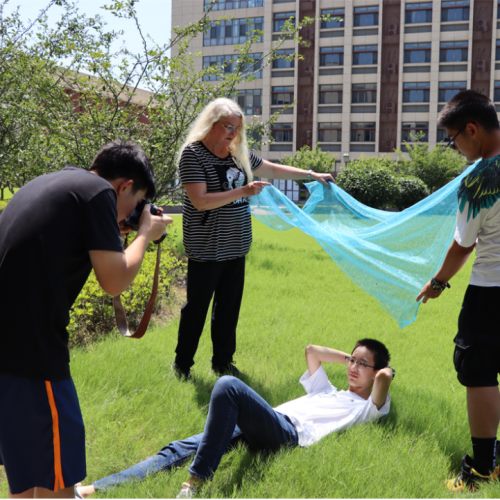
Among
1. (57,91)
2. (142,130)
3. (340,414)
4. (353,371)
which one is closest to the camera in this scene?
(340,414)

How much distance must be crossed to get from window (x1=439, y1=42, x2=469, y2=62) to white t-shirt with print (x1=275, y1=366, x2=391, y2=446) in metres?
55.3

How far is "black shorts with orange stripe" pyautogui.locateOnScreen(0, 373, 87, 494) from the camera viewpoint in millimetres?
1733

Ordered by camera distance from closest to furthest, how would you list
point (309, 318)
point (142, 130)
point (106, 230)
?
point (106, 230), point (309, 318), point (142, 130)

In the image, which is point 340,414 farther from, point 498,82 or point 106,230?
point 498,82

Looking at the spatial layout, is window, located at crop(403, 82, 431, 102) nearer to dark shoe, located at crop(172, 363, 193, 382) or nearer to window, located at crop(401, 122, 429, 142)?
window, located at crop(401, 122, 429, 142)

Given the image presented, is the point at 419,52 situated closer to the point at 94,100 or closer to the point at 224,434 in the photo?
the point at 94,100

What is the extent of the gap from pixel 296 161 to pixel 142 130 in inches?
1563

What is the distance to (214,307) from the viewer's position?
4145mm

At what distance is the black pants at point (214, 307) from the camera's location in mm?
3912

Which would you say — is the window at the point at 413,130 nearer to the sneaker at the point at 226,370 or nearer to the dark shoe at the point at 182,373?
the sneaker at the point at 226,370

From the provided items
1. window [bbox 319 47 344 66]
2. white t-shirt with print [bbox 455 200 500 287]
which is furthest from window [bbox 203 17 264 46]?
white t-shirt with print [bbox 455 200 500 287]

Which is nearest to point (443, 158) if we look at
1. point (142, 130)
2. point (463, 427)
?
point (142, 130)

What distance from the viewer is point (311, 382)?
334 centimetres

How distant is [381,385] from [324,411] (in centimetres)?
39
